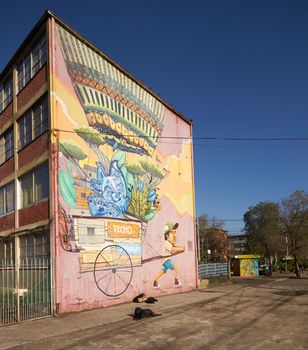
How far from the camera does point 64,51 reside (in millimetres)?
17391

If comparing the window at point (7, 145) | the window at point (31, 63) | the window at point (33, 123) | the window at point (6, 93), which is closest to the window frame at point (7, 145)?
the window at point (7, 145)

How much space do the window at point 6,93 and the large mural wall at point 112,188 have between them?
5.03m

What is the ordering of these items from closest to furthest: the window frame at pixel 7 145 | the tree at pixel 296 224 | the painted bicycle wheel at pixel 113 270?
the painted bicycle wheel at pixel 113 270, the window frame at pixel 7 145, the tree at pixel 296 224

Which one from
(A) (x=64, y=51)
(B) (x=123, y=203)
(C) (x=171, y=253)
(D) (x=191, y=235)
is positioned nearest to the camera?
(A) (x=64, y=51)

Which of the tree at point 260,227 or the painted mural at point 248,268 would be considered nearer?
the painted mural at point 248,268

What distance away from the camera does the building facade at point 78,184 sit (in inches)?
625

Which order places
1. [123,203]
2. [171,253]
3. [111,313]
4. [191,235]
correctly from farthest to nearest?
[191,235], [171,253], [123,203], [111,313]

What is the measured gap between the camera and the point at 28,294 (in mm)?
15586

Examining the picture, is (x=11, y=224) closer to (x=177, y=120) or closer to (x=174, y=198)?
(x=174, y=198)

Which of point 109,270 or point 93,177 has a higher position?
point 93,177

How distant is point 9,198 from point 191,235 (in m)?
10.7

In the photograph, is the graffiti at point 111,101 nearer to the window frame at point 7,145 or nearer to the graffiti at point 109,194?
the graffiti at point 109,194

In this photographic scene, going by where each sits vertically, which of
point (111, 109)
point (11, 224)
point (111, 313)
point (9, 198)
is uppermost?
point (111, 109)

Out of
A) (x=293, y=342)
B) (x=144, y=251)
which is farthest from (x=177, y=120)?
(x=293, y=342)
